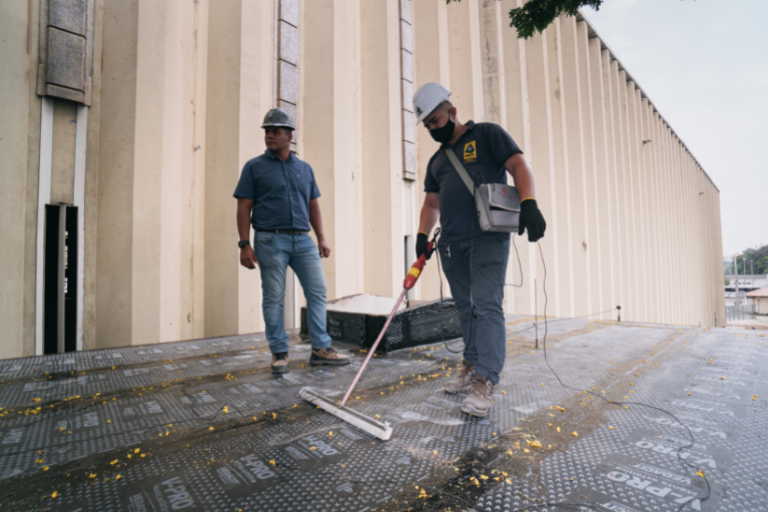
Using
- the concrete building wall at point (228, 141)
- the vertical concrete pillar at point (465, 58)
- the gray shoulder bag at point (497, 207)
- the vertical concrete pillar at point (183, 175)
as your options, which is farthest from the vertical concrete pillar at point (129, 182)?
the vertical concrete pillar at point (465, 58)

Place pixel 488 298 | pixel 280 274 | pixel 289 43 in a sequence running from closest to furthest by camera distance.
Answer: pixel 488 298 → pixel 280 274 → pixel 289 43

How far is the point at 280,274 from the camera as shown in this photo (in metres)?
3.01

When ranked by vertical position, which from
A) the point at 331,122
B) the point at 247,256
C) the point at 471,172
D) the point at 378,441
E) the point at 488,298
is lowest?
the point at 378,441

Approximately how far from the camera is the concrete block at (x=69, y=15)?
409cm

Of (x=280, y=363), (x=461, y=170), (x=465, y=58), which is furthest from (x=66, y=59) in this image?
(x=465, y=58)

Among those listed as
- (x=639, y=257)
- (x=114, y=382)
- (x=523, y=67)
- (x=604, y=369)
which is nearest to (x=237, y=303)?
(x=114, y=382)

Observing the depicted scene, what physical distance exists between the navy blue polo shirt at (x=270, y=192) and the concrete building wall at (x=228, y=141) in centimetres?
187

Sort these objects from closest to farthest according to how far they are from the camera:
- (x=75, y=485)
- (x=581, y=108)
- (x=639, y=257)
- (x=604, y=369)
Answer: (x=75, y=485)
(x=604, y=369)
(x=581, y=108)
(x=639, y=257)

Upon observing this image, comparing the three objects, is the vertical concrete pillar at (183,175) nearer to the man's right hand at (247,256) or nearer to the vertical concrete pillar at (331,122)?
Answer: the vertical concrete pillar at (331,122)

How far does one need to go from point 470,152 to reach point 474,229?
47 cm

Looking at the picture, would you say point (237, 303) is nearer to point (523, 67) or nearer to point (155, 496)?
point (155, 496)

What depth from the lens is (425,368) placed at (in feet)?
10.2

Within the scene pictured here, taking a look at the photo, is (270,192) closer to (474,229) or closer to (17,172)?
(474,229)

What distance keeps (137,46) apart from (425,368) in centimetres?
504
